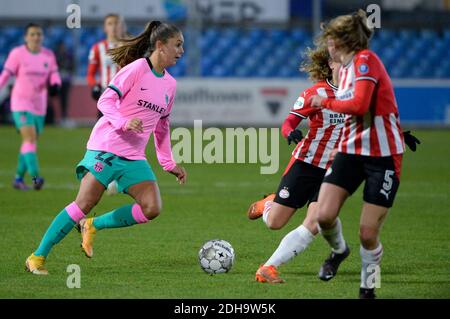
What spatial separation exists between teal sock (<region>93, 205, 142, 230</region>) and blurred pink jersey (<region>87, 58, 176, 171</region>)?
497 mm

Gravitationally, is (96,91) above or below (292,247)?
above

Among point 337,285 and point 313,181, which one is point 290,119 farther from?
point 337,285

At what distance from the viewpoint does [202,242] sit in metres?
9.79

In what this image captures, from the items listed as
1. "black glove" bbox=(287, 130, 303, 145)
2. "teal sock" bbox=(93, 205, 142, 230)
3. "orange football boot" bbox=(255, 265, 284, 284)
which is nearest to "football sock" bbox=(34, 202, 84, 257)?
"teal sock" bbox=(93, 205, 142, 230)

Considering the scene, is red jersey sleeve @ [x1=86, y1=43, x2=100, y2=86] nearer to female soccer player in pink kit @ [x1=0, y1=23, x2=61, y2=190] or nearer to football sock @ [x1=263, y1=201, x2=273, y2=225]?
female soccer player in pink kit @ [x1=0, y1=23, x2=61, y2=190]

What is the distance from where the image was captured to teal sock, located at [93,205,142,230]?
807 cm

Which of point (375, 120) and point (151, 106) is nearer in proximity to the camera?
point (375, 120)

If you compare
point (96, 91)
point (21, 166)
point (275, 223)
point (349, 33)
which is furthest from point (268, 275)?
point (21, 166)

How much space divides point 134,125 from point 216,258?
54.0 inches

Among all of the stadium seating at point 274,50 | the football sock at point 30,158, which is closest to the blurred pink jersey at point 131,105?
the football sock at point 30,158

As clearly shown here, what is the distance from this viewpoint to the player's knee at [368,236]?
264 inches

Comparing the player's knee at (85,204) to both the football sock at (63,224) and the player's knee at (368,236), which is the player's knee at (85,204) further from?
the player's knee at (368,236)

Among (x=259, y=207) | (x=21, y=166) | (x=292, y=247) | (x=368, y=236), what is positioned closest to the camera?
(x=368, y=236)

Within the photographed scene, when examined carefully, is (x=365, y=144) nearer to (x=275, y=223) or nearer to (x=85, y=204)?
(x=275, y=223)
